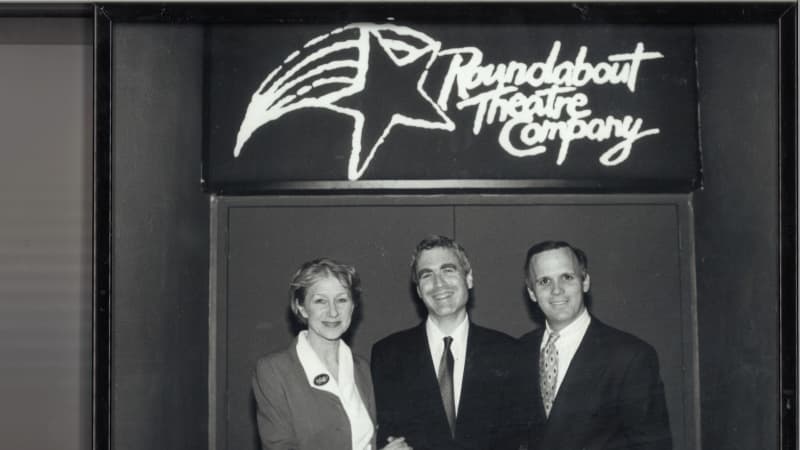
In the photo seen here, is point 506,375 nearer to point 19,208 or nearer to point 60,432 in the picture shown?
point 60,432

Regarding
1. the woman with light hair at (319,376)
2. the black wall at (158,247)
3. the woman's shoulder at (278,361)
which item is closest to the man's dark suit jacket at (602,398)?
the woman with light hair at (319,376)

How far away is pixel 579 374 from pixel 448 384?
0.36 m

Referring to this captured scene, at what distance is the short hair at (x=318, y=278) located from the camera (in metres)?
2.27

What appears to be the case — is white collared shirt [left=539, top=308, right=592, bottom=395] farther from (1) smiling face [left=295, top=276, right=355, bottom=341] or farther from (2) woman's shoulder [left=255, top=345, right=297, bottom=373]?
(2) woman's shoulder [left=255, top=345, right=297, bottom=373]

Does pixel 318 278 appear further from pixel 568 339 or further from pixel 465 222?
pixel 568 339

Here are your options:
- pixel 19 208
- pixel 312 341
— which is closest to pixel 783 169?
pixel 312 341

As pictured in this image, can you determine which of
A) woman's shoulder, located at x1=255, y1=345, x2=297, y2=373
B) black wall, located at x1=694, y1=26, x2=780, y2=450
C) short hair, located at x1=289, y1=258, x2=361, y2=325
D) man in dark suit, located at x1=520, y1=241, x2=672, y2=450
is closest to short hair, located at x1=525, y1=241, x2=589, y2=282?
man in dark suit, located at x1=520, y1=241, x2=672, y2=450

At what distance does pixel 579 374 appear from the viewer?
2.27m

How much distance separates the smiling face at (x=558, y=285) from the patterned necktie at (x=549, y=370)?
0.05m

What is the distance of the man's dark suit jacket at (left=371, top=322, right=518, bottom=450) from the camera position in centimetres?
225

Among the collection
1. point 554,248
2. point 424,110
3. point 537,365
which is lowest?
point 537,365

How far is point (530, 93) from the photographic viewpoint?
230 cm

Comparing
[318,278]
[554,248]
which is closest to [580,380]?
[554,248]

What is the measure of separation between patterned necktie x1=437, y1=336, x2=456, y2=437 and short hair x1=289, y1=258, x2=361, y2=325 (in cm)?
27
